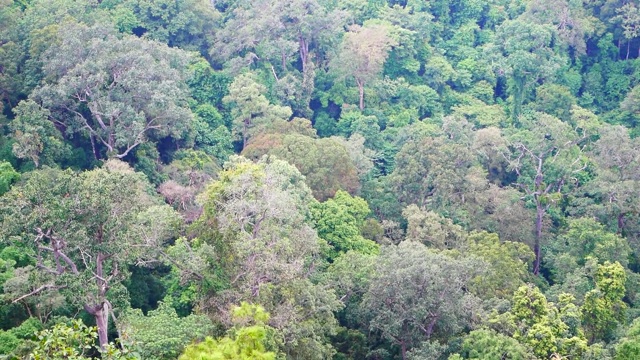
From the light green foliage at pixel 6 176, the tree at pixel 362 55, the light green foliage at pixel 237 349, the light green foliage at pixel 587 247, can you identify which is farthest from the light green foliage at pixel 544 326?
the tree at pixel 362 55

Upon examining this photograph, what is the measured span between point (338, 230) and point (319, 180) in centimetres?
264

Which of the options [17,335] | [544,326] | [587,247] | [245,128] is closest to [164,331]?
[17,335]

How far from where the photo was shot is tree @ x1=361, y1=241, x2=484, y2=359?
63.6 ft

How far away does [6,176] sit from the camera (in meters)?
22.3

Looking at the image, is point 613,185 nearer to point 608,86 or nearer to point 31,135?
point 608,86

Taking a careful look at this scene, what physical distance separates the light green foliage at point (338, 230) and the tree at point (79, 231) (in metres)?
8.62

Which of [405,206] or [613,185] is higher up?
[613,185]

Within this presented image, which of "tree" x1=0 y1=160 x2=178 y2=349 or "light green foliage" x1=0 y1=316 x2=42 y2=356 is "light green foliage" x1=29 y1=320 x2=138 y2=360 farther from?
"light green foliage" x1=0 y1=316 x2=42 y2=356

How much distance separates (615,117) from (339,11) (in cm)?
1480

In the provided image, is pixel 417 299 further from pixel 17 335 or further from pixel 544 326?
pixel 17 335

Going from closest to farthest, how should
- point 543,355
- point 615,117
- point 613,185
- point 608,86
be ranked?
point 543,355 < point 613,185 < point 615,117 < point 608,86

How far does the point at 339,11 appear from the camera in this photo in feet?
123

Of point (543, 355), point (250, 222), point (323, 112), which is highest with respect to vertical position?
point (250, 222)

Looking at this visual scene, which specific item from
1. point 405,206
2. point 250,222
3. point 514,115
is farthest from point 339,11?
point 250,222
